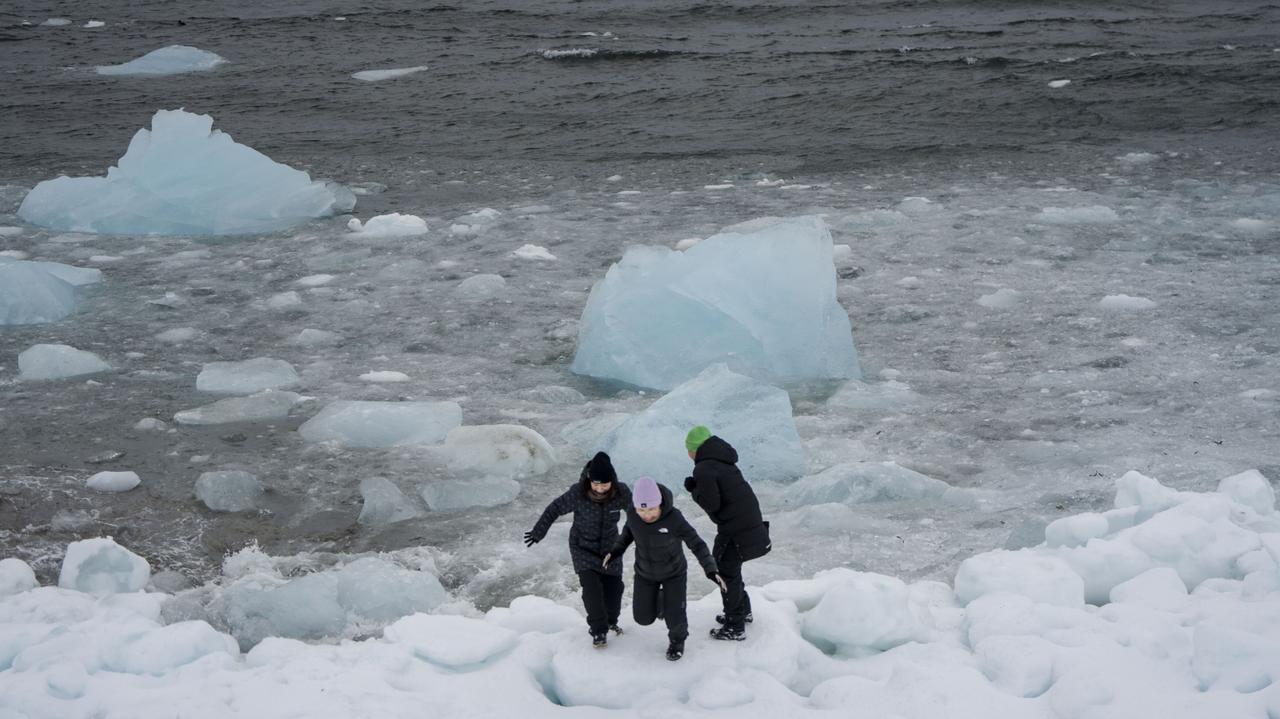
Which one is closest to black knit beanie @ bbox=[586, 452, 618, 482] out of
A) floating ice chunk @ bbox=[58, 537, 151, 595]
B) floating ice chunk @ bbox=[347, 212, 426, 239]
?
floating ice chunk @ bbox=[58, 537, 151, 595]

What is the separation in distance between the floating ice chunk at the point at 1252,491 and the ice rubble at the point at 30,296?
287 inches

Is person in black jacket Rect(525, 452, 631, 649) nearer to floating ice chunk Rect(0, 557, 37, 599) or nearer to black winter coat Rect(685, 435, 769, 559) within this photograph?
black winter coat Rect(685, 435, 769, 559)

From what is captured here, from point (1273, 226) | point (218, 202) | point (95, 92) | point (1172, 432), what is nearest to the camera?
point (1172, 432)

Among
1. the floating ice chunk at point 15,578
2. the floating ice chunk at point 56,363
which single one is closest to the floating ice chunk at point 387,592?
the floating ice chunk at point 15,578

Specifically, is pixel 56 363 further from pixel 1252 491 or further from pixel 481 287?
pixel 1252 491

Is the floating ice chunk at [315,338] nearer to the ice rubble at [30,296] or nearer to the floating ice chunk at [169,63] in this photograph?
the ice rubble at [30,296]

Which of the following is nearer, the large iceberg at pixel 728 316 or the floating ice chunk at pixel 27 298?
the large iceberg at pixel 728 316

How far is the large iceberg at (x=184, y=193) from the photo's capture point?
36.1 feet

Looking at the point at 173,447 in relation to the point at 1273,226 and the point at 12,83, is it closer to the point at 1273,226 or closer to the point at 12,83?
the point at 1273,226

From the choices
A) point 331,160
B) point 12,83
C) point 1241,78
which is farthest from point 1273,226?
point 12,83

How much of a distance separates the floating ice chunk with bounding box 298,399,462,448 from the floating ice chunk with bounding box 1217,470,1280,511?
3680 millimetres

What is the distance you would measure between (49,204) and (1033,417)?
8.87 m

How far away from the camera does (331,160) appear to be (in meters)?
14.3

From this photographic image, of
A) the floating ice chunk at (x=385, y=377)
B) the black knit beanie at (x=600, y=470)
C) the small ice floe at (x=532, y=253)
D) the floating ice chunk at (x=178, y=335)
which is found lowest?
the floating ice chunk at (x=178, y=335)
